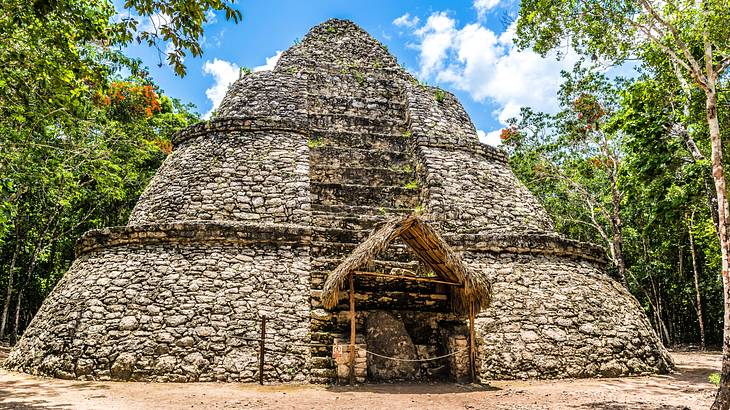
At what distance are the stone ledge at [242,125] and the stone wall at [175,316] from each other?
3.12m

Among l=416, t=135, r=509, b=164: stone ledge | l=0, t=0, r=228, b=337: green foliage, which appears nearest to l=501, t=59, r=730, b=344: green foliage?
l=416, t=135, r=509, b=164: stone ledge

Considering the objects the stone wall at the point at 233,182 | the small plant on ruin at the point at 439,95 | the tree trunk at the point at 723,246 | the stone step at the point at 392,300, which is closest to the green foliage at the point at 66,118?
the stone wall at the point at 233,182

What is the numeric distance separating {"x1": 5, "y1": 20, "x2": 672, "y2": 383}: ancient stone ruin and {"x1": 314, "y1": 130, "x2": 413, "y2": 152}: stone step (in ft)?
0.30

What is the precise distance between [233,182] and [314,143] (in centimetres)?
223

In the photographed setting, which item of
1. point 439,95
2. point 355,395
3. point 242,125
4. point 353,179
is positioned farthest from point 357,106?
point 355,395

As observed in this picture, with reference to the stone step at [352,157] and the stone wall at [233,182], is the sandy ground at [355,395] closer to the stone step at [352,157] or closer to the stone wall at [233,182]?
the stone wall at [233,182]

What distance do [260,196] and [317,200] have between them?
1146 millimetres

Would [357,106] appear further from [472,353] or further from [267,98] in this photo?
[472,353]

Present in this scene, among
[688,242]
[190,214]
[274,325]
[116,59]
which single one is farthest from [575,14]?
[688,242]

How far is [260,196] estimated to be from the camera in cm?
845

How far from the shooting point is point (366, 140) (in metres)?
10.7

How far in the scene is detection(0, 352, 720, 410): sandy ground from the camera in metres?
4.96

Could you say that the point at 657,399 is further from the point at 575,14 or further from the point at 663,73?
the point at 663,73

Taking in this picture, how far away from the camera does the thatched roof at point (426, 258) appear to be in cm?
612
